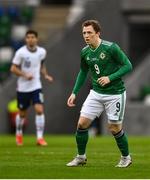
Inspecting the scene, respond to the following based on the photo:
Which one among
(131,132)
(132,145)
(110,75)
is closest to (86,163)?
(110,75)

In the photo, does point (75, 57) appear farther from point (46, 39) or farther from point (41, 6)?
point (41, 6)

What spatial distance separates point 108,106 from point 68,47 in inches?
824

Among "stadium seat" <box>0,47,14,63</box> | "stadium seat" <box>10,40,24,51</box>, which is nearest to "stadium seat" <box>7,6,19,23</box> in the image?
"stadium seat" <box>10,40,24,51</box>

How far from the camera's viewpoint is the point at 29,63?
22562mm

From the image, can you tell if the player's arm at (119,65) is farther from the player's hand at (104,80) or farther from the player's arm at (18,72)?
the player's arm at (18,72)

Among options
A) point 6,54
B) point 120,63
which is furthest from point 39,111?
point 6,54

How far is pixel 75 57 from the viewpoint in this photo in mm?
36719

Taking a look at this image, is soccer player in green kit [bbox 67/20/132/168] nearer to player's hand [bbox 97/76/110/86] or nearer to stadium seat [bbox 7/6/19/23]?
player's hand [bbox 97/76/110/86]

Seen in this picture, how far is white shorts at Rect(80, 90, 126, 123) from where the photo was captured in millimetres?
15820

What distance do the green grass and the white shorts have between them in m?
0.78

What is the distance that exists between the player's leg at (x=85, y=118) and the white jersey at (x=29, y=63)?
6.62 meters

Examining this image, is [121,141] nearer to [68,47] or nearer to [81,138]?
[81,138]

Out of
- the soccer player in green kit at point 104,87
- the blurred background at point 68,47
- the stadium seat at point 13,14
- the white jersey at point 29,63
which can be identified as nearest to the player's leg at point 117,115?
the soccer player in green kit at point 104,87

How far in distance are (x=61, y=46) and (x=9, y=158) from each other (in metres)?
19.2
